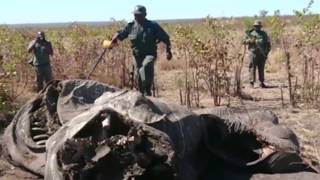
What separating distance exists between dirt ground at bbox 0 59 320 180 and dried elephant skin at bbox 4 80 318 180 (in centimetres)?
27

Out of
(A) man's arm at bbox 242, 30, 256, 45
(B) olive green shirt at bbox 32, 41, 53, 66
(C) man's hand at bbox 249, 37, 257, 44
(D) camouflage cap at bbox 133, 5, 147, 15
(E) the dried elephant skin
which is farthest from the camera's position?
(C) man's hand at bbox 249, 37, 257, 44

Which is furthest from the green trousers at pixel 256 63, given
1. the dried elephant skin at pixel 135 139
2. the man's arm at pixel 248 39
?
the dried elephant skin at pixel 135 139

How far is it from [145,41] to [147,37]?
70mm

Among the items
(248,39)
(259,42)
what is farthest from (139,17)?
(259,42)

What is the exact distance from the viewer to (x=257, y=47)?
14703 mm

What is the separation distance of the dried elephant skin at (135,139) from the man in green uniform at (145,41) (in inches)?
107

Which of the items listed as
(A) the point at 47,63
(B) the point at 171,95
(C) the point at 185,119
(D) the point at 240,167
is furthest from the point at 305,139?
(A) the point at 47,63

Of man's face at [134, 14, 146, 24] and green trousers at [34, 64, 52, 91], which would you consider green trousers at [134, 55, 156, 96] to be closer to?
man's face at [134, 14, 146, 24]

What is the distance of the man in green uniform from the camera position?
A: 1010cm

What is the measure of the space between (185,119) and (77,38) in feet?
34.2

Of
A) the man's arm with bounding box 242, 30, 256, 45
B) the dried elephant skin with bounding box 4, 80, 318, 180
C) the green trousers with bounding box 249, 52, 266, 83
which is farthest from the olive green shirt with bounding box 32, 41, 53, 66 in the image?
the dried elephant skin with bounding box 4, 80, 318, 180

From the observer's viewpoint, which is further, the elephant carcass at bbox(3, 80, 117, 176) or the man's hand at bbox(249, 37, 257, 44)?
the man's hand at bbox(249, 37, 257, 44)

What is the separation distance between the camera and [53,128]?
7074 millimetres

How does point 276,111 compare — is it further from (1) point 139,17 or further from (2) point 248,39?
(2) point 248,39
